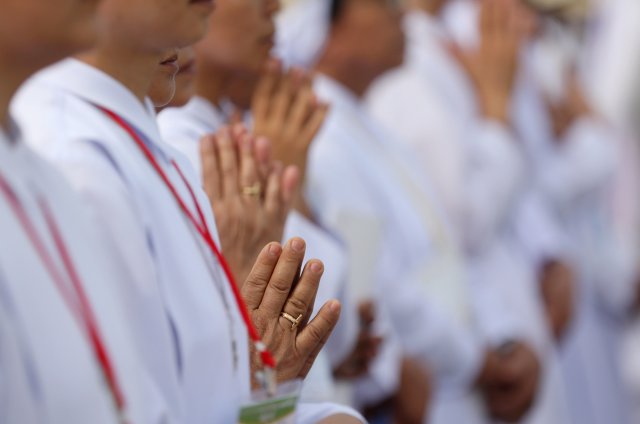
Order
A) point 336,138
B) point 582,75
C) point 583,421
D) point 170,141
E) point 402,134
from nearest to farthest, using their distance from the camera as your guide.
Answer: point 170,141
point 336,138
point 402,134
point 583,421
point 582,75

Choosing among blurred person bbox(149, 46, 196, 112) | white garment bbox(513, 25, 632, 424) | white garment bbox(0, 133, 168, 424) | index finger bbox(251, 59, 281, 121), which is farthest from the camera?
white garment bbox(513, 25, 632, 424)

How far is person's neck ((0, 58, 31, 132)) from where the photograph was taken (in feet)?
3.55

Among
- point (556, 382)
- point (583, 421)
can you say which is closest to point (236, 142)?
point (556, 382)

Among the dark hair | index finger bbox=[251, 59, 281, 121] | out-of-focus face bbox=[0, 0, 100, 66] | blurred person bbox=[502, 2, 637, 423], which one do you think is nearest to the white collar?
out-of-focus face bbox=[0, 0, 100, 66]

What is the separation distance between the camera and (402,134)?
351 cm

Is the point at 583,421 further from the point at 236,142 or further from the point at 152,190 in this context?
the point at 152,190

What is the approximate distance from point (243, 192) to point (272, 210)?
0.15 feet

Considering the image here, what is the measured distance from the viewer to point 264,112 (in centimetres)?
229

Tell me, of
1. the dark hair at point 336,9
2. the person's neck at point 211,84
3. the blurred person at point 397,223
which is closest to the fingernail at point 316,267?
the person's neck at point 211,84

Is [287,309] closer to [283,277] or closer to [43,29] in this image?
[283,277]

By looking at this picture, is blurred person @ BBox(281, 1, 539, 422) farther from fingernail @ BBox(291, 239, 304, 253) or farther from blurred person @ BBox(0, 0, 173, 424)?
blurred person @ BBox(0, 0, 173, 424)

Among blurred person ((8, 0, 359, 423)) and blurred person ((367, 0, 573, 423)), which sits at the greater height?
blurred person ((8, 0, 359, 423))

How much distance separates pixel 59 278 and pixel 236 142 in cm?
77

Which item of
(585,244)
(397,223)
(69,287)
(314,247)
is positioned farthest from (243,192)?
(585,244)
